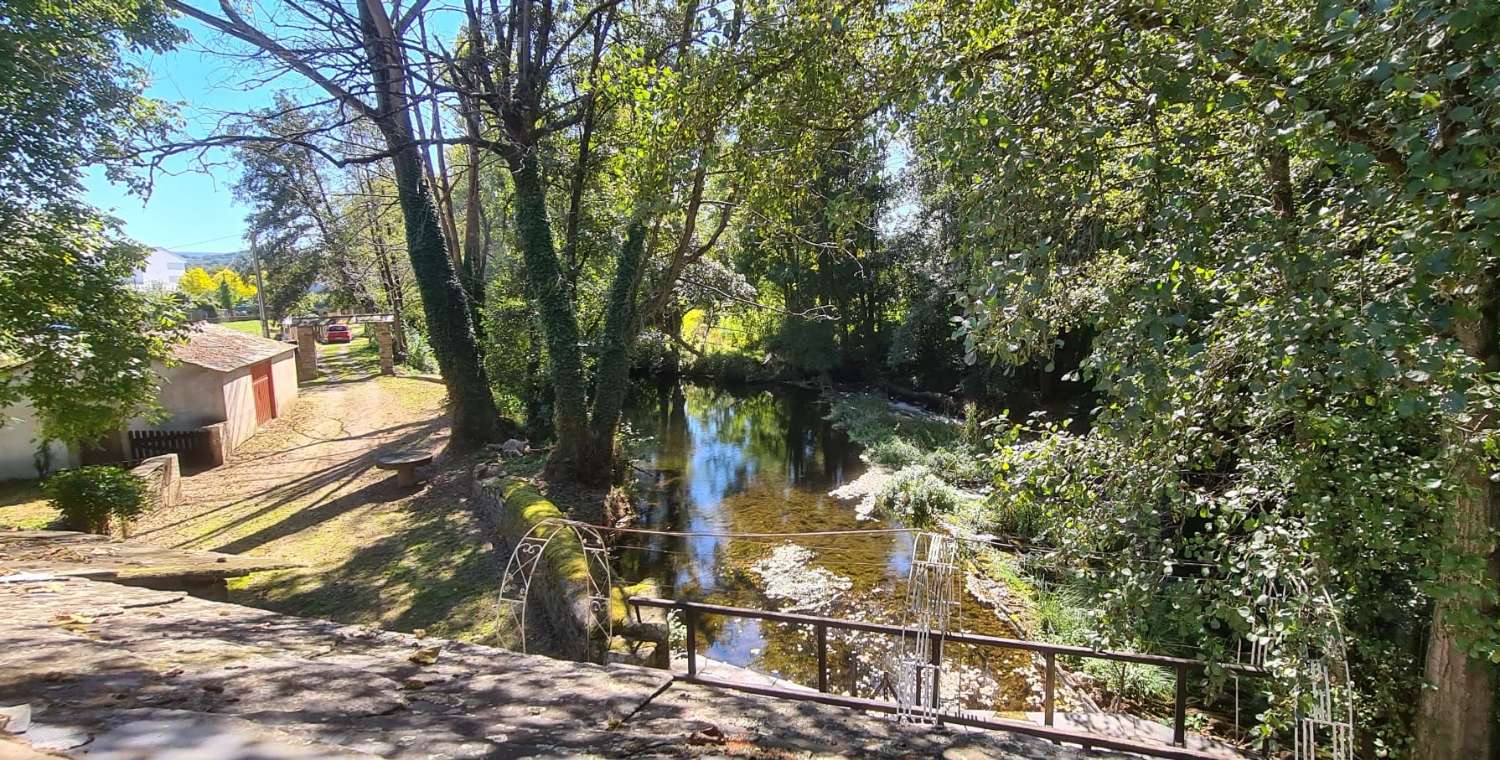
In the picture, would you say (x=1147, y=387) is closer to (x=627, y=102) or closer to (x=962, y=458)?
(x=627, y=102)

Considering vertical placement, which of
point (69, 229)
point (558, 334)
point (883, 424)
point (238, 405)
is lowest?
point (883, 424)

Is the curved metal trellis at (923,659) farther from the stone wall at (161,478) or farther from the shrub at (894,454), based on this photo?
the stone wall at (161,478)

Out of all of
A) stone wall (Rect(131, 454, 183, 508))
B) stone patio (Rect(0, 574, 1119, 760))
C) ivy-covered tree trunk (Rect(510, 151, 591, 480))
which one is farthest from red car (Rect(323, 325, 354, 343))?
stone patio (Rect(0, 574, 1119, 760))

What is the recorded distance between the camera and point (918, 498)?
12.5m

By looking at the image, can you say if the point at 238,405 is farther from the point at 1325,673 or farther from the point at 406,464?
the point at 1325,673

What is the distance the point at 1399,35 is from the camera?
8.30 ft

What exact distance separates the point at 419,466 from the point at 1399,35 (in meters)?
13.7

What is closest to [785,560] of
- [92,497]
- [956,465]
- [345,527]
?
[956,465]

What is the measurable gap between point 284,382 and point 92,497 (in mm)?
12335

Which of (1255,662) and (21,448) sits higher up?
(1255,662)

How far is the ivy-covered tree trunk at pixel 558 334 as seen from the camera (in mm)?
11891

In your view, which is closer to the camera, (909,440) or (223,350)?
(223,350)

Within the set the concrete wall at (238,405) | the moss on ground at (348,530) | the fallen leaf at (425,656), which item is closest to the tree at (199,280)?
the concrete wall at (238,405)

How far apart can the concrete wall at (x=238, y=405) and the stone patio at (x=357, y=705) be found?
13.7m
